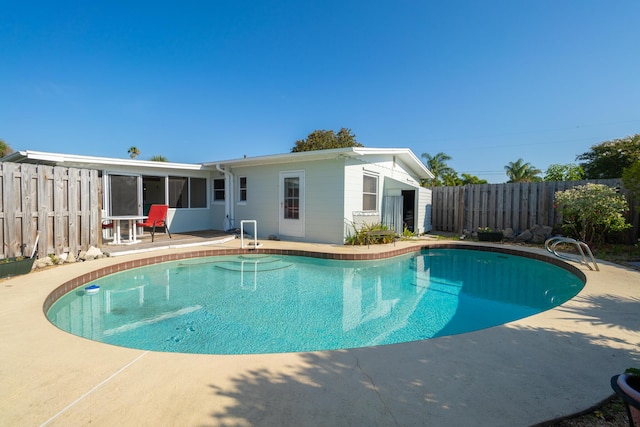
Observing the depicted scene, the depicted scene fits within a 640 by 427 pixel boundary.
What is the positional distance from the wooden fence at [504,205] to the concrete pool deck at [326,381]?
27.8 ft

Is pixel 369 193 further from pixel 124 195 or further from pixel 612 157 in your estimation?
pixel 612 157

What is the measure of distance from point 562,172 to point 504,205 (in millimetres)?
17368

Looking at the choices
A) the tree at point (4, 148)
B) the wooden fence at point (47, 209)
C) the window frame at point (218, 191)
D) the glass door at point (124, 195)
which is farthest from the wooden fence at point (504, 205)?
the tree at point (4, 148)

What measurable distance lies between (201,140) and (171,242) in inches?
476

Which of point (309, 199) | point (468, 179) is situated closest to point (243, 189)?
point (309, 199)

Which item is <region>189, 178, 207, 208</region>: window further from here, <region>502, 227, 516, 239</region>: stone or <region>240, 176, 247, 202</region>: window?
<region>502, 227, 516, 239</region>: stone

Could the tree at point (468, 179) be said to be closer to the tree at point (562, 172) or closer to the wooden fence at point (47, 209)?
the tree at point (562, 172)

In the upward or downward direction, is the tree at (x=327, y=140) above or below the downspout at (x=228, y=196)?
above

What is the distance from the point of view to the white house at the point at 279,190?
8.84 metres

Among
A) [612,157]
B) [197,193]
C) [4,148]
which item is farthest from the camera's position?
[4,148]

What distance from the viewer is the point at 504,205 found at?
10.9 meters

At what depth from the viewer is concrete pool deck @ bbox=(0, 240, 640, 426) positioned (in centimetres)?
168

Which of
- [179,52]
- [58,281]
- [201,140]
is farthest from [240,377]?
[201,140]

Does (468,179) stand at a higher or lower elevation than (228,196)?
higher
